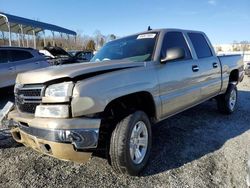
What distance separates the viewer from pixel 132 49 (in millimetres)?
4531

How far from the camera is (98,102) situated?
3127 mm

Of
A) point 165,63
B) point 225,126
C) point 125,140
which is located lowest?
point 225,126

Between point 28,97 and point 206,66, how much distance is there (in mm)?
3451

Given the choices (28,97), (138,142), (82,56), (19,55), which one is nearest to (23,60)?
(19,55)

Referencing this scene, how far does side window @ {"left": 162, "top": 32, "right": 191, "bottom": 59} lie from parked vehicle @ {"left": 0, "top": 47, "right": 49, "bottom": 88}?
6.12 meters

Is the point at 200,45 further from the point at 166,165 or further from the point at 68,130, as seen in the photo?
the point at 68,130

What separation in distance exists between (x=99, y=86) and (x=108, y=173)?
4.16 feet

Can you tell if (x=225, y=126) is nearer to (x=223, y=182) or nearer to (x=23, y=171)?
(x=223, y=182)

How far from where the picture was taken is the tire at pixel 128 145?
11.0 ft

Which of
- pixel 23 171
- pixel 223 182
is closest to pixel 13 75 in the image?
pixel 23 171

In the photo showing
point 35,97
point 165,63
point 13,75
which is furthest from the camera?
point 13,75

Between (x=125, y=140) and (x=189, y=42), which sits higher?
(x=189, y=42)

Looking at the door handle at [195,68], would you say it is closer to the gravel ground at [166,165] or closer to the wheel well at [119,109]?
the gravel ground at [166,165]

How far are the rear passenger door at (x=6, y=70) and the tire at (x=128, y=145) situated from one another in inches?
261
